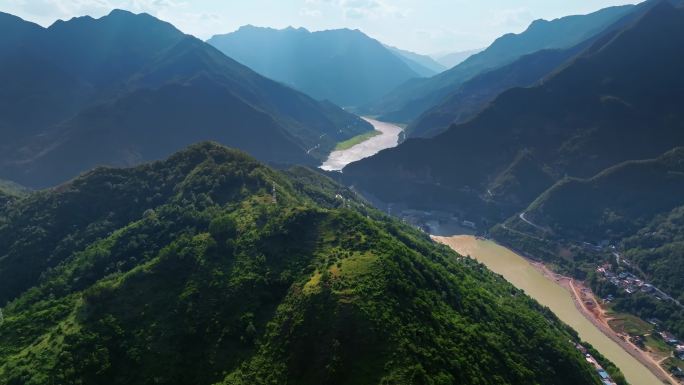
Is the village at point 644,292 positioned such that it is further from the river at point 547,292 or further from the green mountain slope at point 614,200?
the green mountain slope at point 614,200

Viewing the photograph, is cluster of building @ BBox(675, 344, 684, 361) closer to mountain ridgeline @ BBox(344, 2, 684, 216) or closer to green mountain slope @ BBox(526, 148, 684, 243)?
green mountain slope @ BBox(526, 148, 684, 243)

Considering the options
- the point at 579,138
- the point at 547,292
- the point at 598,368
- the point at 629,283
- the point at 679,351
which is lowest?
the point at 547,292

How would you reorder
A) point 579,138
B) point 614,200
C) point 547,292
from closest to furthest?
point 547,292
point 614,200
point 579,138

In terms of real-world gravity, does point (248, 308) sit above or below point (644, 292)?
above

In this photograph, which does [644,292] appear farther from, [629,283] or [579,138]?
[579,138]

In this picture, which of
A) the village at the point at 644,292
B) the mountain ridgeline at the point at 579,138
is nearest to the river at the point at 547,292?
the village at the point at 644,292

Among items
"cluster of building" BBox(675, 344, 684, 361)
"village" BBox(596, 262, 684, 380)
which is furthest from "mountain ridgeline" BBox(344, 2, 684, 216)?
"cluster of building" BBox(675, 344, 684, 361)

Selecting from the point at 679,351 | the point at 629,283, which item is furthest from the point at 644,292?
the point at 679,351
